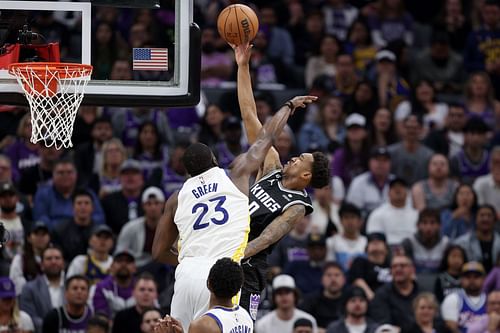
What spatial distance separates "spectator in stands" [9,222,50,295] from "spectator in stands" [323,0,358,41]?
22.7 ft

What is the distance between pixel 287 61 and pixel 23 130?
4745 mm

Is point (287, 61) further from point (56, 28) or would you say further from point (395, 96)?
point (56, 28)

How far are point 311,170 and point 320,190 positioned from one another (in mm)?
4712

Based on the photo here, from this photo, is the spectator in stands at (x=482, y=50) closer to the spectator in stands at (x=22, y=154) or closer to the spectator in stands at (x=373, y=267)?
the spectator in stands at (x=373, y=267)

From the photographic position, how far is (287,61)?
18.6 metres

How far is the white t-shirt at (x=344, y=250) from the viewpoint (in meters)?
14.7

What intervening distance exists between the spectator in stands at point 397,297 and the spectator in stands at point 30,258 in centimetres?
350

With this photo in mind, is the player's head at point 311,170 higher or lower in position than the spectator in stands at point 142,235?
higher

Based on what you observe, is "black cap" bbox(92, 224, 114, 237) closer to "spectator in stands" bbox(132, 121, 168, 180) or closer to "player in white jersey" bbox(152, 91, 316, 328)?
"spectator in stands" bbox(132, 121, 168, 180)

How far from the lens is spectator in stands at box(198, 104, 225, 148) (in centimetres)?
1612

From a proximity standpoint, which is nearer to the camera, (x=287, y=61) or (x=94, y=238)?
(x=94, y=238)

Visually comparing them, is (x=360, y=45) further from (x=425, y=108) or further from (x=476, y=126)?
(x=476, y=126)

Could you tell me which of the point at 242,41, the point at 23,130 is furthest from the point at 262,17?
the point at 242,41

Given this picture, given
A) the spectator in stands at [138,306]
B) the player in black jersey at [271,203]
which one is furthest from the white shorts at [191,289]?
the spectator in stands at [138,306]
